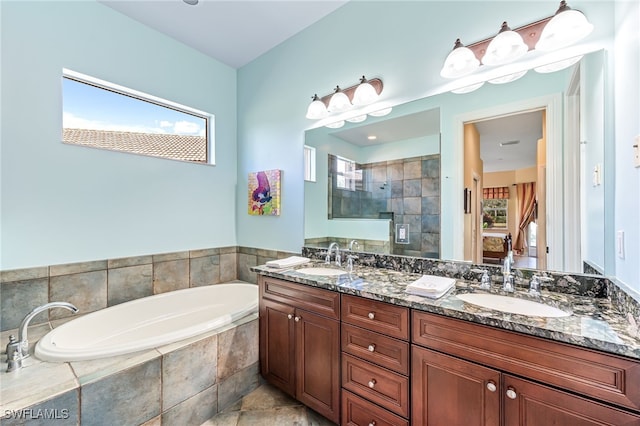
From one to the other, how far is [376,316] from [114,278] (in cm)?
219

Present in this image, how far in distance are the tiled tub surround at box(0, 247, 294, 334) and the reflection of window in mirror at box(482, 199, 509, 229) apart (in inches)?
66.0

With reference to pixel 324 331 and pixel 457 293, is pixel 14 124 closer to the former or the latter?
pixel 324 331

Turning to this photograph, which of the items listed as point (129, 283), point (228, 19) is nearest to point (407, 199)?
point (228, 19)

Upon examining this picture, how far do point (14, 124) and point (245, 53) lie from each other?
1.97 metres

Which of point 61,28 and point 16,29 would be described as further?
point 61,28

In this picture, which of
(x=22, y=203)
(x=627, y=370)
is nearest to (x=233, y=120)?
(x=22, y=203)

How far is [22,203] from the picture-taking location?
1.81 meters

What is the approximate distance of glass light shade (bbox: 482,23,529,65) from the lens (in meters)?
1.42

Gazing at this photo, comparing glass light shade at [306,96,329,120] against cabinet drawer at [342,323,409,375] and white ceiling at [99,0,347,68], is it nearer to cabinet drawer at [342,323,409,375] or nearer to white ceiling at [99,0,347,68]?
white ceiling at [99,0,347,68]

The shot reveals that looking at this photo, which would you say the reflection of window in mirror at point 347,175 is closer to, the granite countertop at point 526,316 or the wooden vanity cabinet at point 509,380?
the granite countertop at point 526,316

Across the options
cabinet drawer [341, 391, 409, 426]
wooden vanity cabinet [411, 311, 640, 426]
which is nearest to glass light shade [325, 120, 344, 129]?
wooden vanity cabinet [411, 311, 640, 426]

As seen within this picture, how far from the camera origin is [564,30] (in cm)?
130

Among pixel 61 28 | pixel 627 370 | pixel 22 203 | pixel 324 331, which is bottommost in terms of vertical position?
pixel 324 331

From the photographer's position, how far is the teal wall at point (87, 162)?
1.79m
